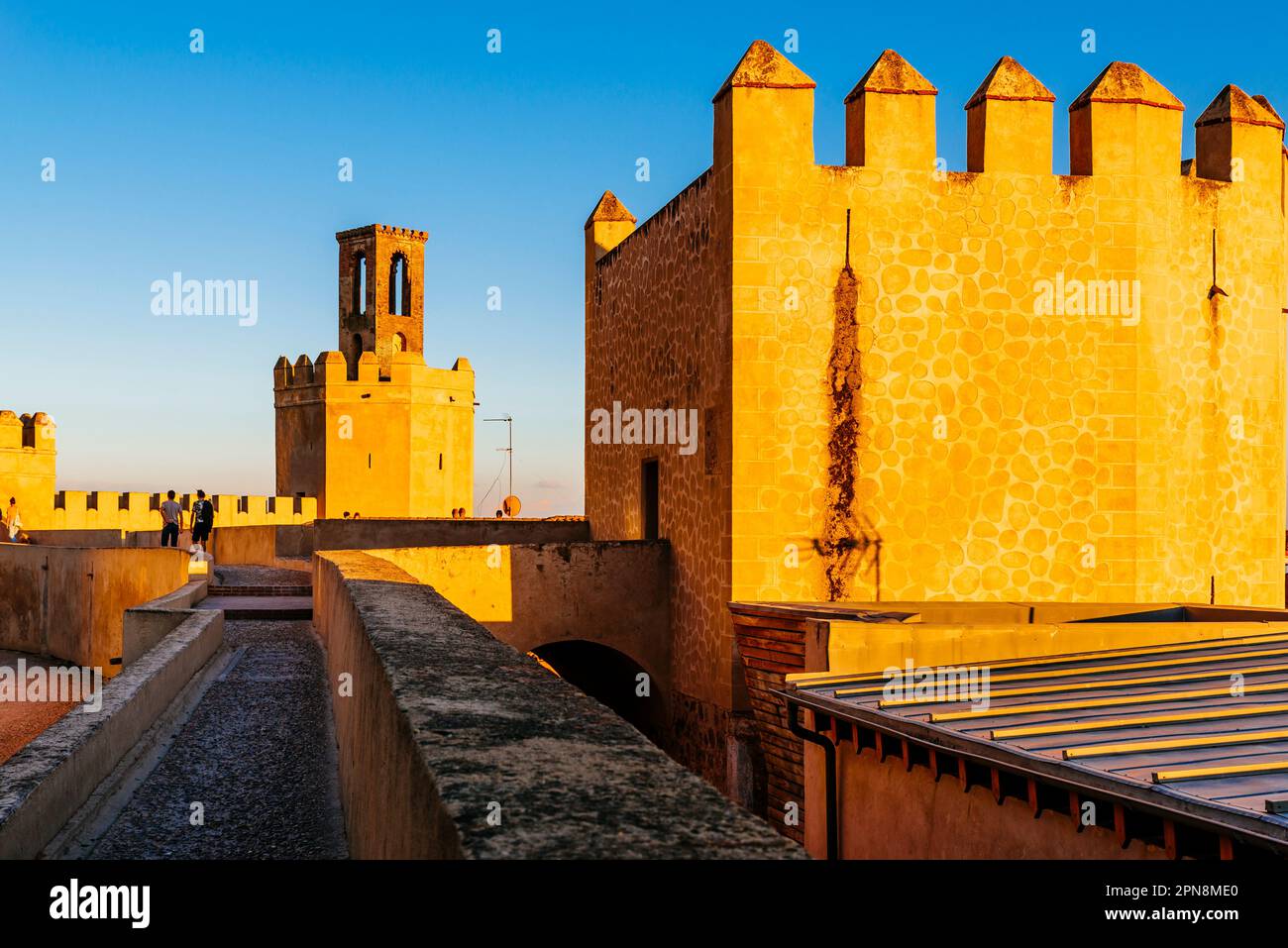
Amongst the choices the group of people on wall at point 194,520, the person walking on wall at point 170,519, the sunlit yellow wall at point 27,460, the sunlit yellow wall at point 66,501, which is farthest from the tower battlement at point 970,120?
the sunlit yellow wall at point 27,460

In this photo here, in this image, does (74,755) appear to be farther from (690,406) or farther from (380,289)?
(380,289)

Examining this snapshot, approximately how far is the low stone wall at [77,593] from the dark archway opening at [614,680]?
592cm

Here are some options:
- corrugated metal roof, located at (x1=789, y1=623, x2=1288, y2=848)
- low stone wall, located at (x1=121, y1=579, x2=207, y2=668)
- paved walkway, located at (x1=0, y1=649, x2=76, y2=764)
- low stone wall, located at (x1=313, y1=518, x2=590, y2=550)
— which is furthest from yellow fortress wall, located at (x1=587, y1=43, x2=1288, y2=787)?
paved walkway, located at (x1=0, y1=649, x2=76, y2=764)

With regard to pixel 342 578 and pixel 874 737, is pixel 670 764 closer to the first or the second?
pixel 874 737

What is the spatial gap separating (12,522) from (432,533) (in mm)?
16516

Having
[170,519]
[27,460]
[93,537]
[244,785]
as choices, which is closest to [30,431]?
[27,460]

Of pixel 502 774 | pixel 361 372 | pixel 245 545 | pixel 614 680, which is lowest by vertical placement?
pixel 614 680

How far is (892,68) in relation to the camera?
14055mm

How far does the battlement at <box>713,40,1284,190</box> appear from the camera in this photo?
1375cm

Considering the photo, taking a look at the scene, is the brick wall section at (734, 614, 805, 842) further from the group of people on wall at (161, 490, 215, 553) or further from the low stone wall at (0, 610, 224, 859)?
the group of people on wall at (161, 490, 215, 553)

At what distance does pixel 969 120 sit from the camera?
14.6 metres

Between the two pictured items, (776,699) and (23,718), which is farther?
(23,718)
